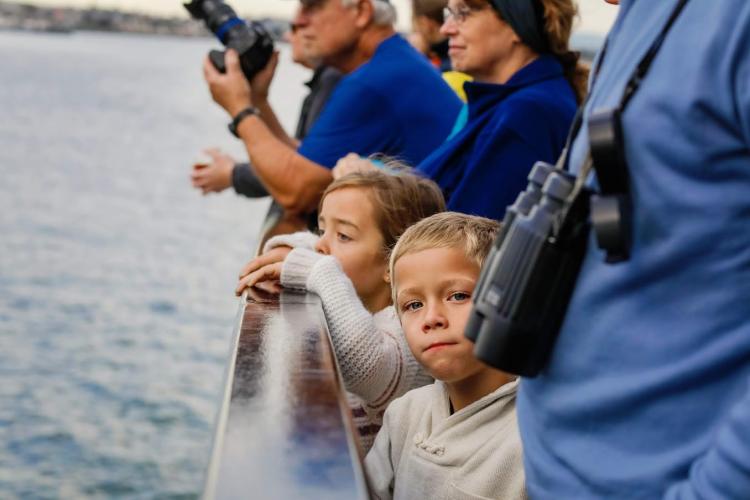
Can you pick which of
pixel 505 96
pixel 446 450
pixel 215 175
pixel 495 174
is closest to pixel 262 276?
pixel 446 450

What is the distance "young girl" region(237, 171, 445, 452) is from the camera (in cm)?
213

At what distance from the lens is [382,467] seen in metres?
1.88

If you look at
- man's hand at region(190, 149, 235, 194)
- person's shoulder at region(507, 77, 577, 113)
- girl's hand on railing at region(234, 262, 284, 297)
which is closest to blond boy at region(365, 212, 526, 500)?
girl's hand on railing at region(234, 262, 284, 297)

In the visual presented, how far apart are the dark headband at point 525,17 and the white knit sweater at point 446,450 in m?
1.29

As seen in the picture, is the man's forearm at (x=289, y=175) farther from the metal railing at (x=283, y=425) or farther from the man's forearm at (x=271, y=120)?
the metal railing at (x=283, y=425)

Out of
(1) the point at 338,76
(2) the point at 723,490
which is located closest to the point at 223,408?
(2) the point at 723,490

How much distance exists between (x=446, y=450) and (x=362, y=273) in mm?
807

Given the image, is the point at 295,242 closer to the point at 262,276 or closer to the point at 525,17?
the point at 262,276

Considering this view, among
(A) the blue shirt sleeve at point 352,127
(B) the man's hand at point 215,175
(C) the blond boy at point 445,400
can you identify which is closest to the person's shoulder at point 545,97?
(A) the blue shirt sleeve at point 352,127

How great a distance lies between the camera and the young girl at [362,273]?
213 cm

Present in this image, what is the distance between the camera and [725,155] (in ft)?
3.67

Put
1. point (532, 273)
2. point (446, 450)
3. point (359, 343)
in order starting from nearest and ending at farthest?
1. point (532, 273)
2. point (446, 450)
3. point (359, 343)

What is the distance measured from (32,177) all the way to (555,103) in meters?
41.8

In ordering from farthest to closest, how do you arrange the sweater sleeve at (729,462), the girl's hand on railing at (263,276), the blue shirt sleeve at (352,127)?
the blue shirt sleeve at (352,127) → the girl's hand on railing at (263,276) → the sweater sleeve at (729,462)
